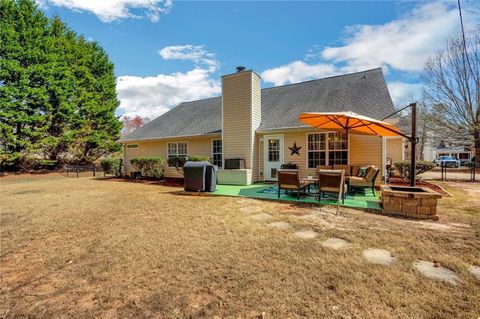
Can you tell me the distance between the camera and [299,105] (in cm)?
1191

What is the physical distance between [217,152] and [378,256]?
10.1 metres

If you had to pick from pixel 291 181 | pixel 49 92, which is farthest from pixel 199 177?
pixel 49 92

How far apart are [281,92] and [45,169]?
2114 cm

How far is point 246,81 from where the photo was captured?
10961 millimetres

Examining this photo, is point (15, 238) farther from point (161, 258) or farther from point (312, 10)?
point (312, 10)

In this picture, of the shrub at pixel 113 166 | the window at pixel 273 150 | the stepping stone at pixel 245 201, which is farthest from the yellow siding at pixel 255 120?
the shrub at pixel 113 166

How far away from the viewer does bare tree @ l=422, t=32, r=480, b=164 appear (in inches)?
611

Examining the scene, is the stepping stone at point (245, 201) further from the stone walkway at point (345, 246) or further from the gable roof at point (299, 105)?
the gable roof at point (299, 105)

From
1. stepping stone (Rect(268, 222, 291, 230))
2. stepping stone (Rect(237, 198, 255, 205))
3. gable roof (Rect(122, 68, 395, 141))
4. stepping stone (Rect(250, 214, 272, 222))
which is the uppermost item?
gable roof (Rect(122, 68, 395, 141))

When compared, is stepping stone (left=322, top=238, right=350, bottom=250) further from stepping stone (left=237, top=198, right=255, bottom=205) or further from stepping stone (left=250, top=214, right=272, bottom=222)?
stepping stone (left=237, top=198, right=255, bottom=205)

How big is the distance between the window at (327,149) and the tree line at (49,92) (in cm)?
2121

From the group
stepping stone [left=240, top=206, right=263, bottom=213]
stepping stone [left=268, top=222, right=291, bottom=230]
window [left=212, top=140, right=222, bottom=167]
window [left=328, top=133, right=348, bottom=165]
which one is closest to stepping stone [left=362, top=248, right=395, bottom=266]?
stepping stone [left=268, top=222, right=291, bottom=230]

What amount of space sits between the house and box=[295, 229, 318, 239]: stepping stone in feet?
20.1

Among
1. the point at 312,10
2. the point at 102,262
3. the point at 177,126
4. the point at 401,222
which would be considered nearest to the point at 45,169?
the point at 177,126
